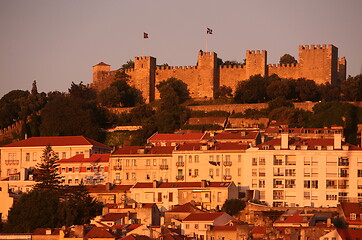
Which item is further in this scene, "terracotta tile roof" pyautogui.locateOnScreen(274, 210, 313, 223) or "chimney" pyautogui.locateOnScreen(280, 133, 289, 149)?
"chimney" pyautogui.locateOnScreen(280, 133, 289, 149)

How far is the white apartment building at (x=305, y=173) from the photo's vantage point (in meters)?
67.7

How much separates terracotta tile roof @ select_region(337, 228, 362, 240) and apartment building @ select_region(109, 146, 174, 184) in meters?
20.3

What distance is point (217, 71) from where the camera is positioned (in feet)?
343

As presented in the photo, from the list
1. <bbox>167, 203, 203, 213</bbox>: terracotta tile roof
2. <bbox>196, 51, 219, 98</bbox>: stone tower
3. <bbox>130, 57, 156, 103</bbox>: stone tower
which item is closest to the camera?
<bbox>167, 203, 203, 213</bbox>: terracotta tile roof

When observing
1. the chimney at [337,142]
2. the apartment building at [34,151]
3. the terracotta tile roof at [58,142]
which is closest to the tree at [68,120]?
the terracotta tile roof at [58,142]

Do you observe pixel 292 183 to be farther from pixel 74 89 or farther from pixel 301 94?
pixel 74 89

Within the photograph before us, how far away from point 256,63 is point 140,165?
2998 centimetres

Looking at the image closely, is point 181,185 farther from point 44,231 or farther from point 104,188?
point 44,231

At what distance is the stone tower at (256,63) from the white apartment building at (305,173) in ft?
102

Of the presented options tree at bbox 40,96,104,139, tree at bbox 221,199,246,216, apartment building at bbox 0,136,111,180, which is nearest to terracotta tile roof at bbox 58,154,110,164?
apartment building at bbox 0,136,111,180

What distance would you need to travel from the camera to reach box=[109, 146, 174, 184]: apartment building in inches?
2928

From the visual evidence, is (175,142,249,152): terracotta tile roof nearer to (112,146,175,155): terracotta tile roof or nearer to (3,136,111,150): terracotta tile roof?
(112,146,175,155): terracotta tile roof

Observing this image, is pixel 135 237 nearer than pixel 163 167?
Yes

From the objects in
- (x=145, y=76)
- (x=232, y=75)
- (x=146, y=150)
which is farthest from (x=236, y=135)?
(x=145, y=76)
